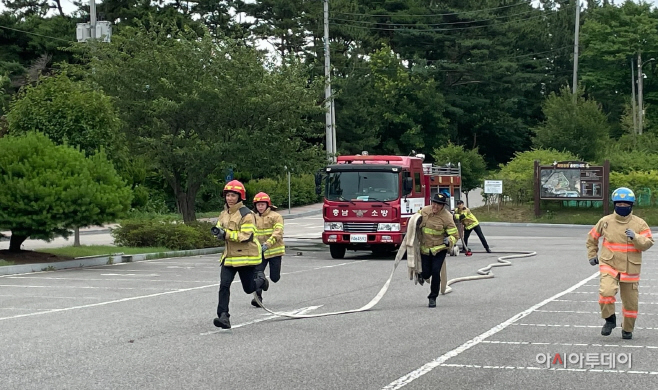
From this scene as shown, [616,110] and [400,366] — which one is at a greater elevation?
[616,110]

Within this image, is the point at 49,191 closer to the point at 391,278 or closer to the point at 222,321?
the point at 391,278

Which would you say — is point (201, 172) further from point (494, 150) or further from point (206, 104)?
point (494, 150)

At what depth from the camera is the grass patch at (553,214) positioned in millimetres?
46784

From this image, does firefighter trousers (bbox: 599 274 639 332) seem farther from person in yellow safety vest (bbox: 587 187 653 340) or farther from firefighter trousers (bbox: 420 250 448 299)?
firefighter trousers (bbox: 420 250 448 299)

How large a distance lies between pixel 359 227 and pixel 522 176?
2717 centimetres

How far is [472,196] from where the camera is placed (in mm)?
67625

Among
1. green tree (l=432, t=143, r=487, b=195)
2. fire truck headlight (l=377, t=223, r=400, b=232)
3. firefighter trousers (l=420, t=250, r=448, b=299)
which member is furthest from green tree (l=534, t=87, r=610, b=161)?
firefighter trousers (l=420, t=250, r=448, b=299)

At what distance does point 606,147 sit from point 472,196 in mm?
10797

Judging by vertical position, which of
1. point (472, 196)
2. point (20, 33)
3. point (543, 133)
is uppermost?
point (20, 33)

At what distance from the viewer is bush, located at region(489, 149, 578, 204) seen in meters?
50.7

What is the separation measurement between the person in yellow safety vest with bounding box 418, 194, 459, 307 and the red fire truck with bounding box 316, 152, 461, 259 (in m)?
10.7

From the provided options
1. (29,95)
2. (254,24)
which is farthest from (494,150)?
(29,95)

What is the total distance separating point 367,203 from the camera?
84.3ft

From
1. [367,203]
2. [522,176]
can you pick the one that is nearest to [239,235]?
[367,203]
